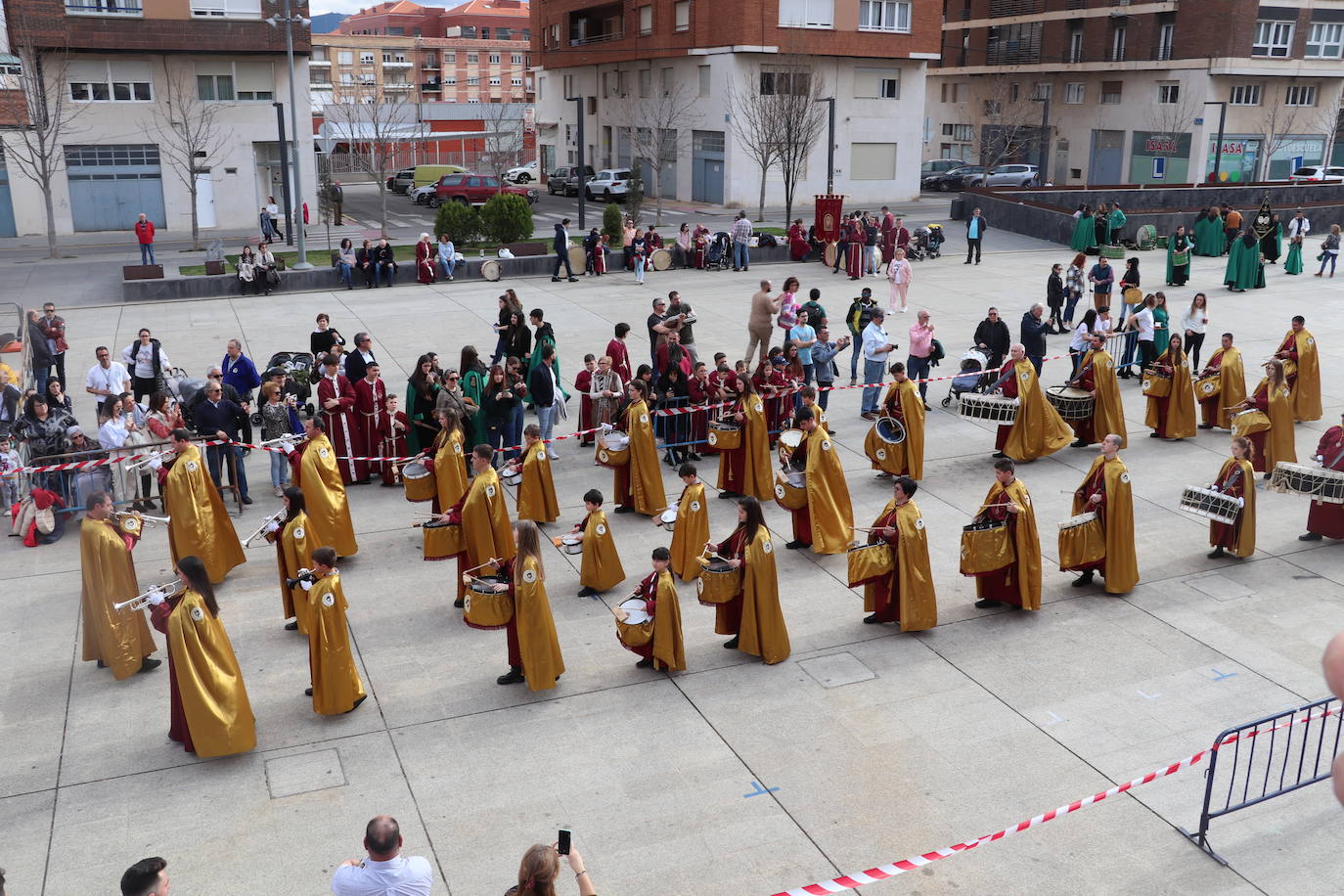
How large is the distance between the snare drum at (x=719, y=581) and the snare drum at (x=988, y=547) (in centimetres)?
236

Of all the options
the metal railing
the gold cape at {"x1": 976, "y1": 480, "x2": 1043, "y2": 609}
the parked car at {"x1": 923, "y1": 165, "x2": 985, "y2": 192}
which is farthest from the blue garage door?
the metal railing

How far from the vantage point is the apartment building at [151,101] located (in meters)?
39.2

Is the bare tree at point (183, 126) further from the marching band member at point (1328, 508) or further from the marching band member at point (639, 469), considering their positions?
the marching band member at point (1328, 508)

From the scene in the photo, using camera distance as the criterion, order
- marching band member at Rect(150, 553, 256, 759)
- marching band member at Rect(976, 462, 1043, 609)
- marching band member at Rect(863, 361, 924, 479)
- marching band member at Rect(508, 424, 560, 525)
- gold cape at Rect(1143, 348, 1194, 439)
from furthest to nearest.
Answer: gold cape at Rect(1143, 348, 1194, 439)
marching band member at Rect(863, 361, 924, 479)
marching band member at Rect(508, 424, 560, 525)
marching band member at Rect(976, 462, 1043, 609)
marching band member at Rect(150, 553, 256, 759)

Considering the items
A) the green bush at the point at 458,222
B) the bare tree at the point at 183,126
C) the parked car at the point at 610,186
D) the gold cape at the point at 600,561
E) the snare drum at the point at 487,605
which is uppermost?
the bare tree at the point at 183,126

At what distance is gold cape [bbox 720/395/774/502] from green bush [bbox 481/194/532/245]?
20147 mm

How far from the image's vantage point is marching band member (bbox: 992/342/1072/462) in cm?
1514

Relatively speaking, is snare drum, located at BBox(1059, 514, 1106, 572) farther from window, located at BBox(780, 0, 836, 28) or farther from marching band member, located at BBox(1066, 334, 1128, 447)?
window, located at BBox(780, 0, 836, 28)

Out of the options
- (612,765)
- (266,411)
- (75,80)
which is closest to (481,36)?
(75,80)

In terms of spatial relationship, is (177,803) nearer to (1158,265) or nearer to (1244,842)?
(1244,842)

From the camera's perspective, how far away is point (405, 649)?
33.5 ft

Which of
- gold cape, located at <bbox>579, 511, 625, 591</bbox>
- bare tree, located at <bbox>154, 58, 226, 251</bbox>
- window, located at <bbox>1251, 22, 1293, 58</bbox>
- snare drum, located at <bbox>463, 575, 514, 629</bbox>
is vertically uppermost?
window, located at <bbox>1251, 22, 1293, 58</bbox>

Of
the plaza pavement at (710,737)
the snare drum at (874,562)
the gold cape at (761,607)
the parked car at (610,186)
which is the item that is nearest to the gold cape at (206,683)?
the plaza pavement at (710,737)

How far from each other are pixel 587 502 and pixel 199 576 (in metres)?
3.38
